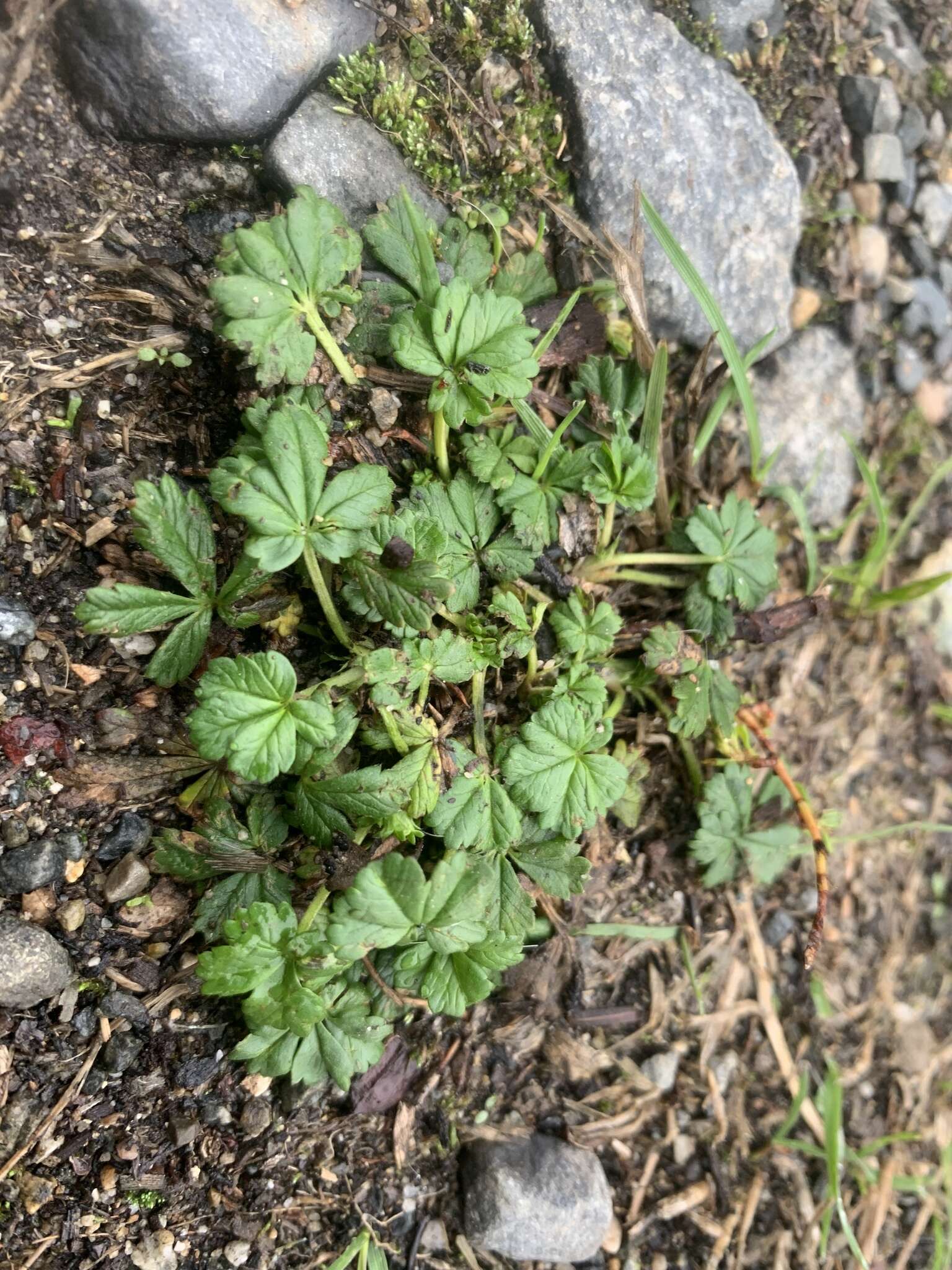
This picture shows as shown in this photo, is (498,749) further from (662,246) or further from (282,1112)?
(662,246)

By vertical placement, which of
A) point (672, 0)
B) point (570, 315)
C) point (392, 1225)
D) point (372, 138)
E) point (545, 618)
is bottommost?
point (392, 1225)

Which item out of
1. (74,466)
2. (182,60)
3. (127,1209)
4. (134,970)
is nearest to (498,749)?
(134,970)

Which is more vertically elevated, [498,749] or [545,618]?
[545,618]

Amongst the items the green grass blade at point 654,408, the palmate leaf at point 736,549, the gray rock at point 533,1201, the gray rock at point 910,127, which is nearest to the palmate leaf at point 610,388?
the green grass blade at point 654,408

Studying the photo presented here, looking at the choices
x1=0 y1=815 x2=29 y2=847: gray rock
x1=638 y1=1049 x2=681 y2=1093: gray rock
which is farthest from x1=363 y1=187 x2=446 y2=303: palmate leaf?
x1=638 y1=1049 x2=681 y2=1093: gray rock

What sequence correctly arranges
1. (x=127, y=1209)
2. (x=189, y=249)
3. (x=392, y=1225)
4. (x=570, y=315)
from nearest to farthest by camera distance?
(x=127, y=1209)
(x=189, y=249)
(x=392, y=1225)
(x=570, y=315)

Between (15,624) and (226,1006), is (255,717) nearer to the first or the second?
(15,624)
